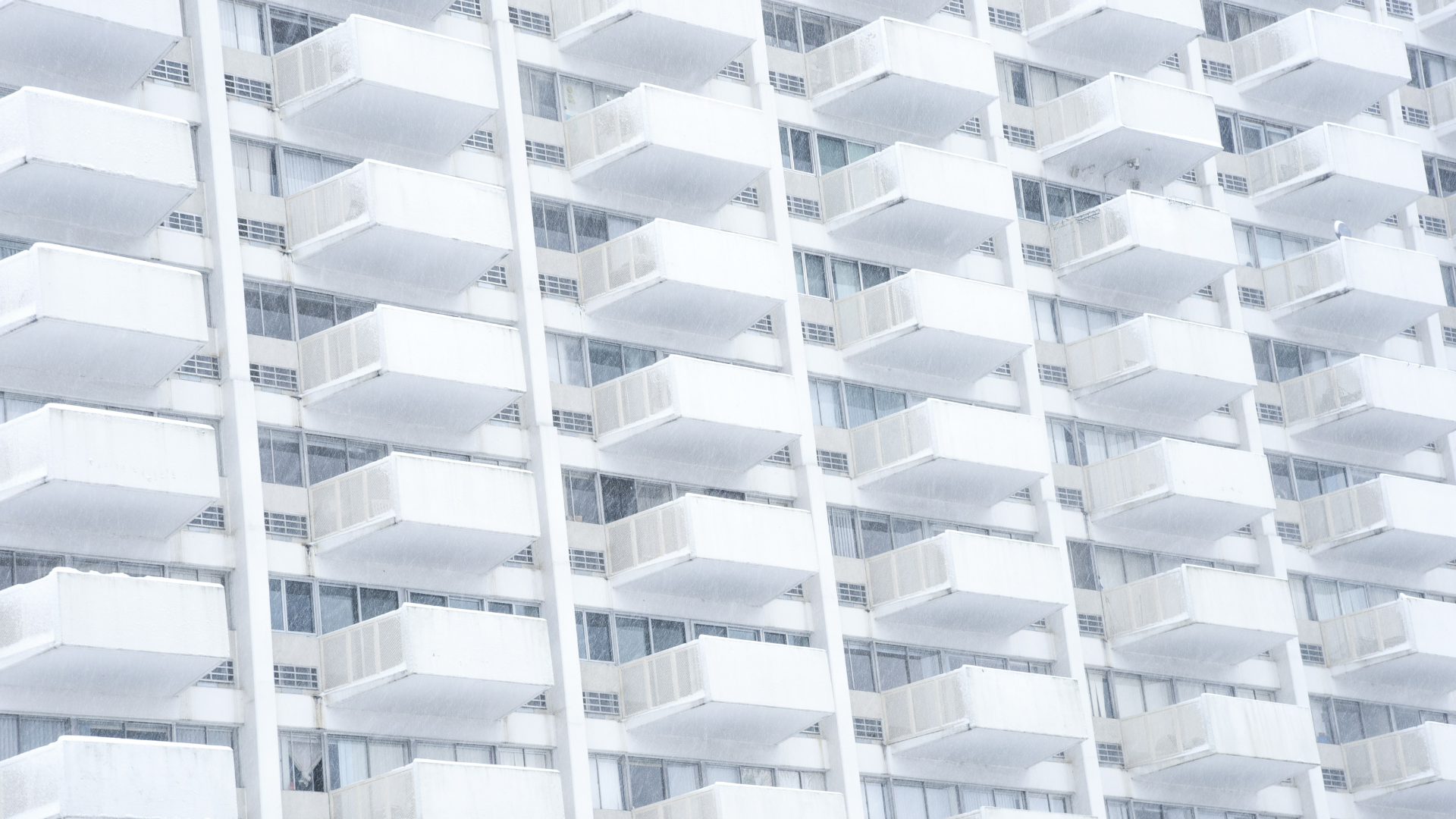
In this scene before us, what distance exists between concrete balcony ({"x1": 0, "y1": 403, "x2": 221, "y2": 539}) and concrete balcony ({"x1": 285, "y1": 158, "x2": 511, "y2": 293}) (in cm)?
547

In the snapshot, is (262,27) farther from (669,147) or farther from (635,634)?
(635,634)

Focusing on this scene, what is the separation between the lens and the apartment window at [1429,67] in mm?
75625

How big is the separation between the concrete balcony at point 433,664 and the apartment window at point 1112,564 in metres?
16.0

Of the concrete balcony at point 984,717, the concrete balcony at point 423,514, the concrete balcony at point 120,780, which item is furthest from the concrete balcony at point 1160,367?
the concrete balcony at point 120,780

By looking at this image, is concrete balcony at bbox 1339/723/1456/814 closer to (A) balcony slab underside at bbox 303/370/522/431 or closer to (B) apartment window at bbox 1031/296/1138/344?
(B) apartment window at bbox 1031/296/1138/344

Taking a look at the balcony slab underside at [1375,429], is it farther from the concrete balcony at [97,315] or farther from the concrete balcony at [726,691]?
the concrete balcony at [97,315]

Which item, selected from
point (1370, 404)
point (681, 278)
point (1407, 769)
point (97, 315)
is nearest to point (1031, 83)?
point (1370, 404)

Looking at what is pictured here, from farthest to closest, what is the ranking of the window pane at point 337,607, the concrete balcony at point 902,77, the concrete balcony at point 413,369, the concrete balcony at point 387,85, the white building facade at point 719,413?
1. the concrete balcony at point 902,77
2. the concrete balcony at point 387,85
3. the concrete balcony at point 413,369
4. the window pane at point 337,607
5. the white building facade at point 719,413

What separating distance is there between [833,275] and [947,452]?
540cm

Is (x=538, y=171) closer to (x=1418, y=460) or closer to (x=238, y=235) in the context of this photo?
(x=238, y=235)

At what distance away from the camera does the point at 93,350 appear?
48000mm

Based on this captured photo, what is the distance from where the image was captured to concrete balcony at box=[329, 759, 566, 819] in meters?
47.3

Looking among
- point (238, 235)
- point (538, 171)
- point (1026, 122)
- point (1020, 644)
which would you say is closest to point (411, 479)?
point (238, 235)

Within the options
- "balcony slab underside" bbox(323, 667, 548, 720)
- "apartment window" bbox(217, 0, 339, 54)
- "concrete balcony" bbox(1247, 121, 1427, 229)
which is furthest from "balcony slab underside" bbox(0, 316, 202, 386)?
"concrete balcony" bbox(1247, 121, 1427, 229)
